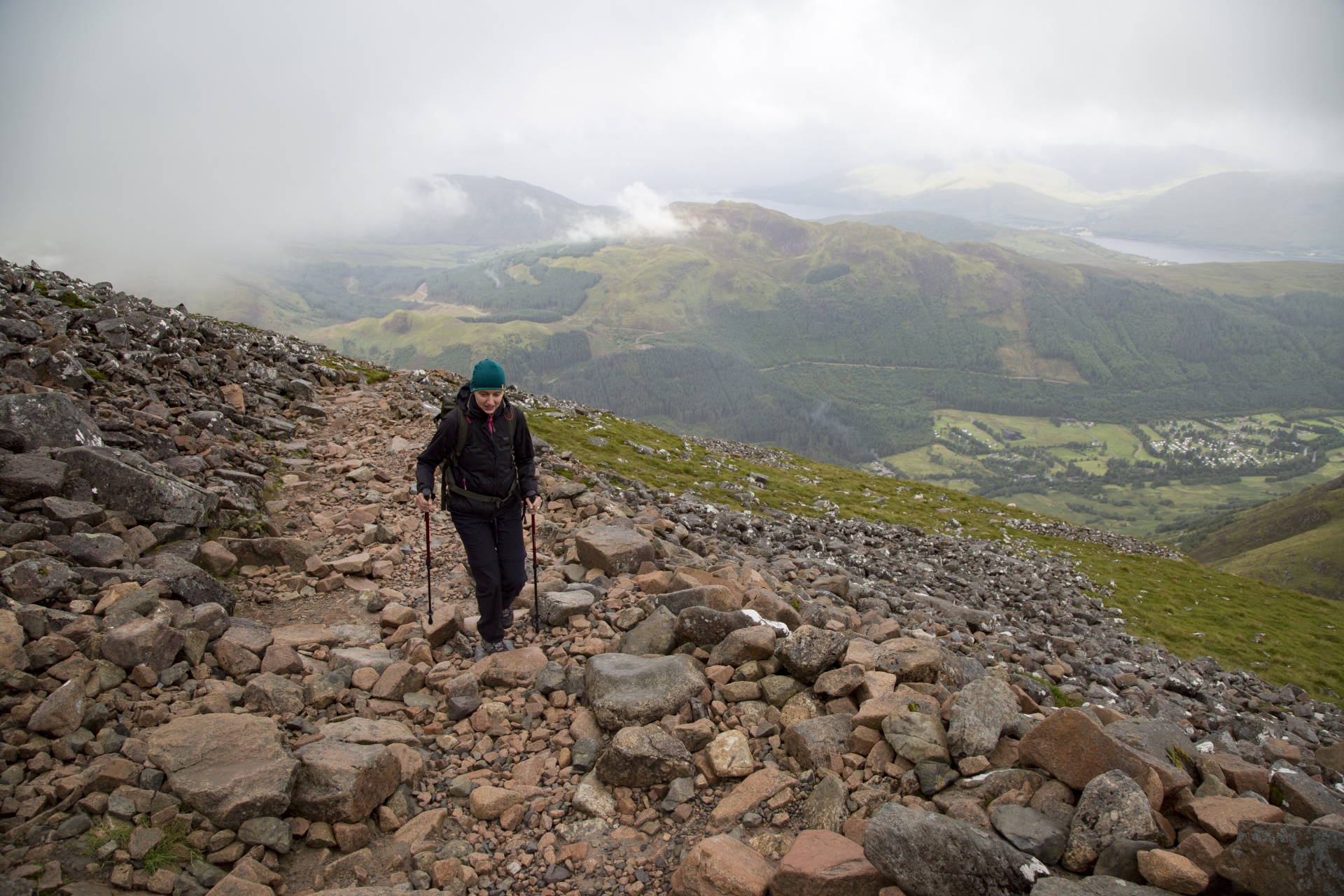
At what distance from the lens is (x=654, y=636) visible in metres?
10.2

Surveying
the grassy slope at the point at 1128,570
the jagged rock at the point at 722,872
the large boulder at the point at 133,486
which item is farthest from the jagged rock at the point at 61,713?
the grassy slope at the point at 1128,570

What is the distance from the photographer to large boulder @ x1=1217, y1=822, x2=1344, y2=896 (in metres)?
4.43

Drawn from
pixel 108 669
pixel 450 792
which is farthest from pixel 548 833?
pixel 108 669

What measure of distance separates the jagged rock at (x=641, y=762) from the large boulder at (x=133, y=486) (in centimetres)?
928

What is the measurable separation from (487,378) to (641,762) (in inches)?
222

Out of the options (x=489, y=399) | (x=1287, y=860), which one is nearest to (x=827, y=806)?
(x=1287, y=860)

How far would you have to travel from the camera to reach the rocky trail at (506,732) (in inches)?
215

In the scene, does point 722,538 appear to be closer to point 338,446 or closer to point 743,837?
point 338,446

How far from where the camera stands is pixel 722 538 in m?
21.3

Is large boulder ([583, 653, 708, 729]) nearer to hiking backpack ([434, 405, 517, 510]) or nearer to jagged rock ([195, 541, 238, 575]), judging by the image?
hiking backpack ([434, 405, 517, 510])

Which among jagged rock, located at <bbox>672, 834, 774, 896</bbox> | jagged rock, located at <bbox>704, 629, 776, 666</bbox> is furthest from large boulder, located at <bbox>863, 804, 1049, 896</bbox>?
jagged rock, located at <bbox>704, 629, 776, 666</bbox>

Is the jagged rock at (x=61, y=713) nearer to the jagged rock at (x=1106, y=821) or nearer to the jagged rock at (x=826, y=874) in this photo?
the jagged rock at (x=826, y=874)

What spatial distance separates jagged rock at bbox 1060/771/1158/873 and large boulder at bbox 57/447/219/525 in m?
13.7

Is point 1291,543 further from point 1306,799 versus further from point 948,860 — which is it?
point 948,860
